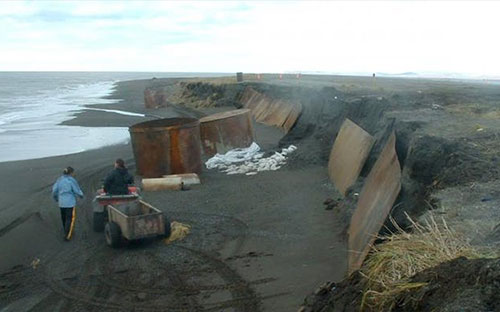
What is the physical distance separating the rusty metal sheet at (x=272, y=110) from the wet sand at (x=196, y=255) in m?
9.41

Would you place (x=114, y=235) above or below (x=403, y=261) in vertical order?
below

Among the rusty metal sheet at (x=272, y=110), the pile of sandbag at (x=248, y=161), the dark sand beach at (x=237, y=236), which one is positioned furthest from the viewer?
the rusty metal sheet at (x=272, y=110)

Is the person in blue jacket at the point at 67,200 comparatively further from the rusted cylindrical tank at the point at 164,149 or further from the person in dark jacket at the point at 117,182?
the rusted cylindrical tank at the point at 164,149

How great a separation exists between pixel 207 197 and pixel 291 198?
216cm

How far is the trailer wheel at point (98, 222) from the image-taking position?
34.8ft

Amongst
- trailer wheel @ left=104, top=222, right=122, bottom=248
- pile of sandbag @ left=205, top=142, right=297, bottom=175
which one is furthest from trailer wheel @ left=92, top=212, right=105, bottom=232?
pile of sandbag @ left=205, top=142, right=297, bottom=175

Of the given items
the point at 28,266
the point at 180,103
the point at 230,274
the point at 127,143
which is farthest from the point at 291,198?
the point at 180,103

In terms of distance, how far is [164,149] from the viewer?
15.8m

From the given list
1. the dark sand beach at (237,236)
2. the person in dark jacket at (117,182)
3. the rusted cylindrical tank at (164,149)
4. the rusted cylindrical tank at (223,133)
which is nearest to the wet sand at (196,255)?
the dark sand beach at (237,236)

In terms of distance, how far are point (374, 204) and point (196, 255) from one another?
10.2 feet

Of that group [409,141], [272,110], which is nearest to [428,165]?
[409,141]

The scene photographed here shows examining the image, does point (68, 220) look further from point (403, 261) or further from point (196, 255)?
point (403, 261)

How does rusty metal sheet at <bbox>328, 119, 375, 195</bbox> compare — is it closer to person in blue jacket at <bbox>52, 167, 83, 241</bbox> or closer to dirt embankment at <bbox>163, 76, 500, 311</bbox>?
dirt embankment at <bbox>163, 76, 500, 311</bbox>

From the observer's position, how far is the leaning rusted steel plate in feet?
23.8
